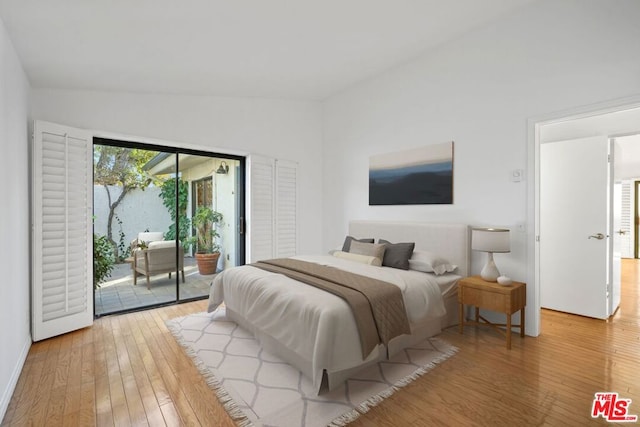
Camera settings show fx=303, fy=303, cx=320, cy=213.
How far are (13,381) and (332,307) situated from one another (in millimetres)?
2348

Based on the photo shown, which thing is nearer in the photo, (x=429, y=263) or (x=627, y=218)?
(x=429, y=263)

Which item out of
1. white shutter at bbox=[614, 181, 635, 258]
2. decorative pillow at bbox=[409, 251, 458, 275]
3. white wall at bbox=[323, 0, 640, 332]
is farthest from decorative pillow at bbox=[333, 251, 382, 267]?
white shutter at bbox=[614, 181, 635, 258]

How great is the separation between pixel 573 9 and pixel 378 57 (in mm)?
1935

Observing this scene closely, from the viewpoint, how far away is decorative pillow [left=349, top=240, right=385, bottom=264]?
11.7 ft

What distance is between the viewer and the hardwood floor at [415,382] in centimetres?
188

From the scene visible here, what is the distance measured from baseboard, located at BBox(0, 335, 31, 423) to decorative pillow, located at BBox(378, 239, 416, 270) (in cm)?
327

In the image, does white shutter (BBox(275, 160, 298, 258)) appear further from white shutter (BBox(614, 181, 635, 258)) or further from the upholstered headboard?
white shutter (BBox(614, 181, 635, 258))

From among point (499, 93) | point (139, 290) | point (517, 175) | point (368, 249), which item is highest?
point (499, 93)

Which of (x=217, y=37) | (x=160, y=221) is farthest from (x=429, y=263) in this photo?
(x=160, y=221)

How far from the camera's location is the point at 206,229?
4617mm

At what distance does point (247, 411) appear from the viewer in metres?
1.92

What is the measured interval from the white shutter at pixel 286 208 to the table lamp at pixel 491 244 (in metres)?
2.97

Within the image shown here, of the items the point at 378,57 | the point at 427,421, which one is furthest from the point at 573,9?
the point at 427,421

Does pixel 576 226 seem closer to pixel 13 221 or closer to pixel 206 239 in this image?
pixel 206 239
